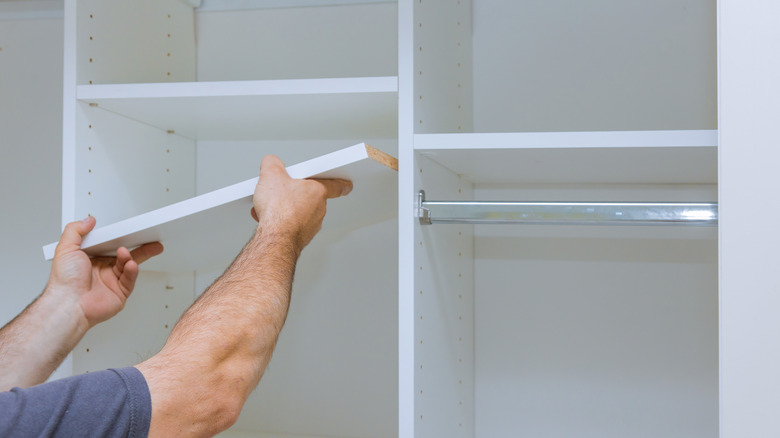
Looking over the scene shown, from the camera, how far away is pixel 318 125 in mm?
1271

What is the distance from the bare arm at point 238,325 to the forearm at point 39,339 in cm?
31

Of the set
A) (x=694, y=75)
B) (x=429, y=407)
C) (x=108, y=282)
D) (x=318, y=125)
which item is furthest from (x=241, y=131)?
(x=694, y=75)

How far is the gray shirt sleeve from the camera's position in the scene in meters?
0.58

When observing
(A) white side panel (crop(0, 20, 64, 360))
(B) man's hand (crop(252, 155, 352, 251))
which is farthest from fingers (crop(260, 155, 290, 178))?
(A) white side panel (crop(0, 20, 64, 360))

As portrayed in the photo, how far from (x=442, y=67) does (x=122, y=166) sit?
0.57 m

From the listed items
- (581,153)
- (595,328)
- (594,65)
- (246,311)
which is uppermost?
(594,65)

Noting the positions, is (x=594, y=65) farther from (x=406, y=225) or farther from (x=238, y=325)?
(x=238, y=325)

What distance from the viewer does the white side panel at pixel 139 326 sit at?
1137 millimetres

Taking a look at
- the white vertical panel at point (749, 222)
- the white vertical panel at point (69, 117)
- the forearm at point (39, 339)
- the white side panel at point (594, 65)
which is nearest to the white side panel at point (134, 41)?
the white vertical panel at point (69, 117)

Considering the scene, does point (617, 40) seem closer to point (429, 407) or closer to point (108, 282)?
point (429, 407)

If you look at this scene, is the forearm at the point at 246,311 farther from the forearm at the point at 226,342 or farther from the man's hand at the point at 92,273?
the man's hand at the point at 92,273

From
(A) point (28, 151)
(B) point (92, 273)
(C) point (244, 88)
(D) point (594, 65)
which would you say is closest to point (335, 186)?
(C) point (244, 88)

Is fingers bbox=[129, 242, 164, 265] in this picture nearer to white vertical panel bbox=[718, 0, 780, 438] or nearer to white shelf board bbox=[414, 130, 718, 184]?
white shelf board bbox=[414, 130, 718, 184]

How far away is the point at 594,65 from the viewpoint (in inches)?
53.1
